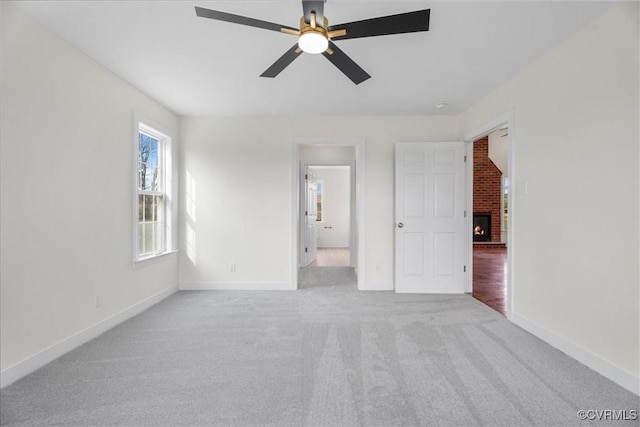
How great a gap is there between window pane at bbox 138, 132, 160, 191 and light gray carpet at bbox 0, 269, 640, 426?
1.61 m

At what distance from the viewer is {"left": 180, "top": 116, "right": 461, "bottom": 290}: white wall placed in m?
4.41

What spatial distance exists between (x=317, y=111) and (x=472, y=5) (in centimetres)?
240

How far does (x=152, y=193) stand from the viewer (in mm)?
3895

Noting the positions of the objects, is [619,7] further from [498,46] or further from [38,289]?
[38,289]

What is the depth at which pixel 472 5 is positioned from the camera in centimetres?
201

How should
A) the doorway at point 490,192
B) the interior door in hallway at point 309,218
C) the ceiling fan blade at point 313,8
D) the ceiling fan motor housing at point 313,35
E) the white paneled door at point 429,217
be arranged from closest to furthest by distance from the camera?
the ceiling fan blade at point 313,8, the ceiling fan motor housing at point 313,35, the white paneled door at point 429,217, the interior door in hallway at point 309,218, the doorway at point 490,192

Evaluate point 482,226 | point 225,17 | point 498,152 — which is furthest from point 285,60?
point 498,152

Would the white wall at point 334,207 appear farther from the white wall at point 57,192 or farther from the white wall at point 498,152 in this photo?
the white wall at point 57,192

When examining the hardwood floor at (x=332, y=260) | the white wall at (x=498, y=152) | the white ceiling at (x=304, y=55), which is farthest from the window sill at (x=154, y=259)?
the white wall at (x=498, y=152)

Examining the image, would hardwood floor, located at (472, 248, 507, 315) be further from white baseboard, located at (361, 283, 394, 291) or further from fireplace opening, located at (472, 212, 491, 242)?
white baseboard, located at (361, 283, 394, 291)

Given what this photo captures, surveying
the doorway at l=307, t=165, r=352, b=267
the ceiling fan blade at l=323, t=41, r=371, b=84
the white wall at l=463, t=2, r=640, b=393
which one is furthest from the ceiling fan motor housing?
the doorway at l=307, t=165, r=352, b=267

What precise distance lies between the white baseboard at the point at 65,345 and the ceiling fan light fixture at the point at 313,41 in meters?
2.79

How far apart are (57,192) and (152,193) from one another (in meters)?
1.50

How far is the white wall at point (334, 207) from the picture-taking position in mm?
9766
